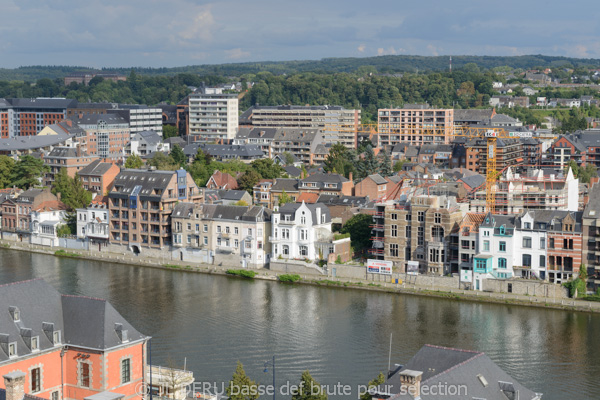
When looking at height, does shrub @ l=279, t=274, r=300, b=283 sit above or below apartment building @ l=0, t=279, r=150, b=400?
below

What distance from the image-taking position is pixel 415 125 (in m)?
81.7

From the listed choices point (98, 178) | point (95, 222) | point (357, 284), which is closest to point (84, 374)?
point (357, 284)

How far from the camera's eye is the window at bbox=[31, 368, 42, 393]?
21.0 meters

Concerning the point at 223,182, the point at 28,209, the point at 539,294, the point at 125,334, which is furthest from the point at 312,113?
the point at 125,334

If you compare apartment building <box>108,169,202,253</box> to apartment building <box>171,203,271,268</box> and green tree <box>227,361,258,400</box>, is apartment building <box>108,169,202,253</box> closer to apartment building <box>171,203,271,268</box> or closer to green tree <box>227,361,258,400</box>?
apartment building <box>171,203,271,268</box>

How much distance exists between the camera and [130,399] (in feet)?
71.2

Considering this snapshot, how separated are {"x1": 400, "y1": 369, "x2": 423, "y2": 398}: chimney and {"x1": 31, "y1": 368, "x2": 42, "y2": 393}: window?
859cm

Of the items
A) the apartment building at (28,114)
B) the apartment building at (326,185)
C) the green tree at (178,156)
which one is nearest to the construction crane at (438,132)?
the apartment building at (326,185)

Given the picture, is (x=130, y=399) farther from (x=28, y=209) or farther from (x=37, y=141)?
(x=37, y=141)

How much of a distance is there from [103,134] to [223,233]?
38.2 meters

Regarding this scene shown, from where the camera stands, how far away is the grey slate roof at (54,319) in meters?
21.2

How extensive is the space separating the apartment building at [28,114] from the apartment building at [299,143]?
26.3m

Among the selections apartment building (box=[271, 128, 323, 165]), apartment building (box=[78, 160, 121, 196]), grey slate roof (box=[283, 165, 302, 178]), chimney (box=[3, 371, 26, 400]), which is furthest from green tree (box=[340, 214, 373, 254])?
apartment building (box=[271, 128, 323, 165])

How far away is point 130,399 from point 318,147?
54677mm
